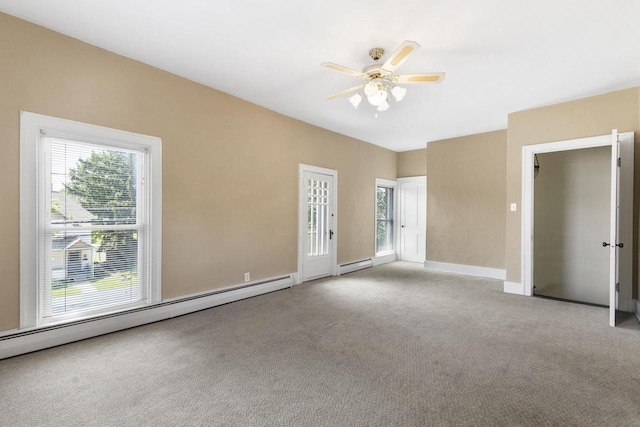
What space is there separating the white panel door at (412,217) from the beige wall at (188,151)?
7.54 feet

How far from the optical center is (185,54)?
10.2ft

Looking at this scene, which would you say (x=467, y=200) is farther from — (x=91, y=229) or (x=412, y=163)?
(x=91, y=229)

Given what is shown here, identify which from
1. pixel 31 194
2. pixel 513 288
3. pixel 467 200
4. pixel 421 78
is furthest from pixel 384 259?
pixel 31 194

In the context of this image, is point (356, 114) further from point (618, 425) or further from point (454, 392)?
point (618, 425)

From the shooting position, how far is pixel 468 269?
20.2 ft

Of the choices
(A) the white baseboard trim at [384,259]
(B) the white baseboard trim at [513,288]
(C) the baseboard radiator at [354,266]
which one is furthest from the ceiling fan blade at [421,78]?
(A) the white baseboard trim at [384,259]

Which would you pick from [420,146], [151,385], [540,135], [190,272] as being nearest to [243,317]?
[190,272]

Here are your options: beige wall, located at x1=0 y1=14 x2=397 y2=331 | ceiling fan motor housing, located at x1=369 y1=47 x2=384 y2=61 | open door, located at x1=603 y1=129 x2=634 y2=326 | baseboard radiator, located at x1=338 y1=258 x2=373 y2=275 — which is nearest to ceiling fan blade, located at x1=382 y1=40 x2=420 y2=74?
ceiling fan motor housing, located at x1=369 y1=47 x2=384 y2=61

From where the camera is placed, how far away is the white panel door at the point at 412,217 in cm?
747

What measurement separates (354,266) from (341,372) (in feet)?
13.5

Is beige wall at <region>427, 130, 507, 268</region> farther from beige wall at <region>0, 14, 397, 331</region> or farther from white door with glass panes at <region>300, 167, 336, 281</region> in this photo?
white door with glass panes at <region>300, 167, 336, 281</region>

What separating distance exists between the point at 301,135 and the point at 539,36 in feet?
11.4

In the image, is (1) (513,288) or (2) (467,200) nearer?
(1) (513,288)

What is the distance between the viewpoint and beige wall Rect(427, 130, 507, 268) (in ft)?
19.1
